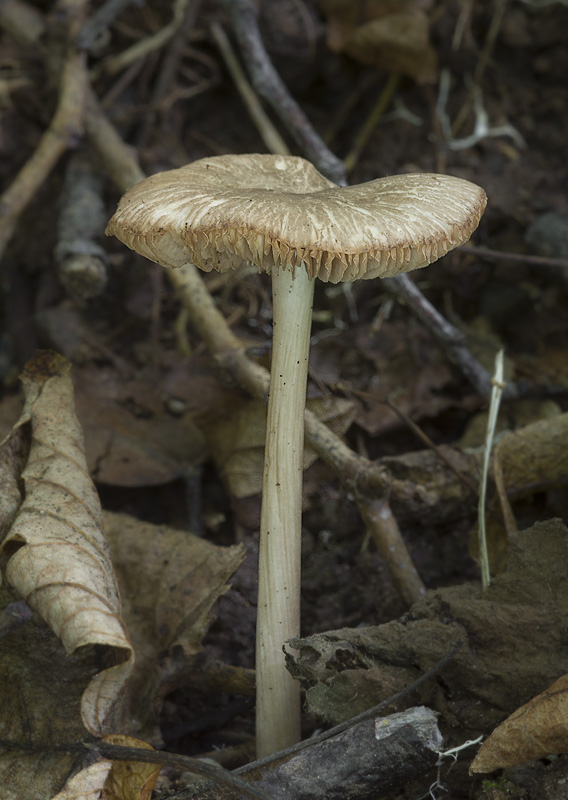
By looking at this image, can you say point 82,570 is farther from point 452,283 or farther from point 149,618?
point 452,283

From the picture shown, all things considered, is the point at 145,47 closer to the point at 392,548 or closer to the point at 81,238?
the point at 81,238

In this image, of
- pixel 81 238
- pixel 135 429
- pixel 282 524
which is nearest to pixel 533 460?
pixel 282 524

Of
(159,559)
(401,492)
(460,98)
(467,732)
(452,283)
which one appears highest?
(460,98)

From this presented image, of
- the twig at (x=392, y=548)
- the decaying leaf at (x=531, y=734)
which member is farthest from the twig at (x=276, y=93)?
the decaying leaf at (x=531, y=734)

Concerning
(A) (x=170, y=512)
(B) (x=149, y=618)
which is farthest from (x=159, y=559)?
(A) (x=170, y=512)

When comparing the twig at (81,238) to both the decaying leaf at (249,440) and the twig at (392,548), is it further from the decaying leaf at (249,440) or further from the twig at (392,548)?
the twig at (392,548)

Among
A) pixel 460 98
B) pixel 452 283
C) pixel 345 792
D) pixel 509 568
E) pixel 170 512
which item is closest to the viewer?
pixel 345 792

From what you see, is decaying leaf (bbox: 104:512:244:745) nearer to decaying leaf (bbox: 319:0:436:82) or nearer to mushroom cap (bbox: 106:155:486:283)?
mushroom cap (bbox: 106:155:486:283)
